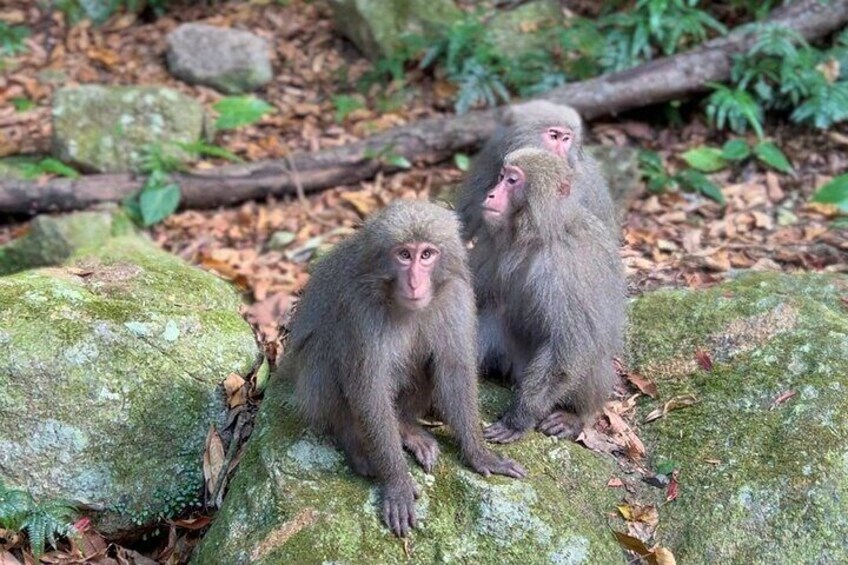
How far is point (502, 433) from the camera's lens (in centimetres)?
539

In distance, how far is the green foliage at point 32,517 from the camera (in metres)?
5.31

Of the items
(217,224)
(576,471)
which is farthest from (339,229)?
(576,471)

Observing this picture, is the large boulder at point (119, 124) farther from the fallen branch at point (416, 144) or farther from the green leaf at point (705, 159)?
the green leaf at point (705, 159)

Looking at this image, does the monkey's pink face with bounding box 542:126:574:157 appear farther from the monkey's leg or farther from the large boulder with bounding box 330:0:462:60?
the large boulder with bounding box 330:0:462:60

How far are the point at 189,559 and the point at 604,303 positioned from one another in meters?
2.60

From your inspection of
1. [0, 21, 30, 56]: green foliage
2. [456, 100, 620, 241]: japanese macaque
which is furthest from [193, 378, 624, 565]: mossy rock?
[0, 21, 30, 56]: green foliage

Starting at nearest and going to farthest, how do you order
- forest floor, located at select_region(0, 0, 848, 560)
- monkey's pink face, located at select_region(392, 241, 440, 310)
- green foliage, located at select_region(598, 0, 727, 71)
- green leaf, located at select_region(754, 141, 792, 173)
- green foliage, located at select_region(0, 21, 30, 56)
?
monkey's pink face, located at select_region(392, 241, 440, 310)
forest floor, located at select_region(0, 0, 848, 560)
green leaf, located at select_region(754, 141, 792, 173)
green foliage, located at select_region(598, 0, 727, 71)
green foliage, located at select_region(0, 21, 30, 56)

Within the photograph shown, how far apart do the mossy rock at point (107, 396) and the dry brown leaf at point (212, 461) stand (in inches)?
2.8

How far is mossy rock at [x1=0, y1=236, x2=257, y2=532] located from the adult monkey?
3.26 ft

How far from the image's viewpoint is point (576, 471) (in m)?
5.32

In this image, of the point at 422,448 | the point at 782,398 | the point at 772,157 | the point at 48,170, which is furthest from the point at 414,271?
the point at 48,170

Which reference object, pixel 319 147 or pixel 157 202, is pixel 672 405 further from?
pixel 319 147

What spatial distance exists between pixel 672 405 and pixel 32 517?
3.52 m

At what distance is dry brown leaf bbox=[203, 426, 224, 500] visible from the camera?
5.70 meters
